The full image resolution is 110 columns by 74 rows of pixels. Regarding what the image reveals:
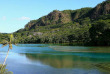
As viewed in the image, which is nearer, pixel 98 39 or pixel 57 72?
pixel 57 72

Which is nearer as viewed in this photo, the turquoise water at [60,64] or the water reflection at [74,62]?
the turquoise water at [60,64]

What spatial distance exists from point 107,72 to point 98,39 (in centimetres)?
7029

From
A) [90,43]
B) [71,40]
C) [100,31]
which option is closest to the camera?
[100,31]

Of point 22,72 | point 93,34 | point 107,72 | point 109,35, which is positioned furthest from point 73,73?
point 93,34

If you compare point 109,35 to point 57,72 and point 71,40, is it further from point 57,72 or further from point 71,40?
point 71,40

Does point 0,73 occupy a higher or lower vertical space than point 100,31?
lower

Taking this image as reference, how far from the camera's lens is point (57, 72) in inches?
984

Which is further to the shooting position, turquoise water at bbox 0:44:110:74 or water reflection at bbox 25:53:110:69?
water reflection at bbox 25:53:110:69

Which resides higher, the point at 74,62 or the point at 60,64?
the point at 74,62

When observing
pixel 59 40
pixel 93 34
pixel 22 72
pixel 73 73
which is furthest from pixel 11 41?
Result: pixel 59 40

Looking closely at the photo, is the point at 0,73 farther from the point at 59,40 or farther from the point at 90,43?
the point at 59,40

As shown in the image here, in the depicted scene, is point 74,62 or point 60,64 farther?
point 74,62

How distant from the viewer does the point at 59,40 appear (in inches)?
7451

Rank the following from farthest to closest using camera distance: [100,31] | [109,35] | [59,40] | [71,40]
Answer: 1. [59,40]
2. [71,40]
3. [100,31]
4. [109,35]
